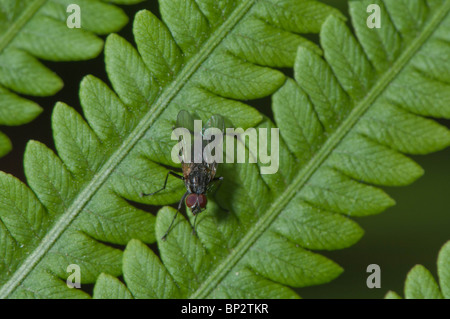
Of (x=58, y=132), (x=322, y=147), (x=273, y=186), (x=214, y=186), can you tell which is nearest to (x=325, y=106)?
(x=322, y=147)

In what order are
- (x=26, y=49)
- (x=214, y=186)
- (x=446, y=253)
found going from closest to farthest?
(x=446, y=253) < (x=26, y=49) < (x=214, y=186)

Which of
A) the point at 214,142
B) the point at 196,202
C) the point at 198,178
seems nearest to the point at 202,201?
the point at 196,202

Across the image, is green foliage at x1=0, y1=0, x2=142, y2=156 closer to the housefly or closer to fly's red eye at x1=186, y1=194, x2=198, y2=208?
the housefly

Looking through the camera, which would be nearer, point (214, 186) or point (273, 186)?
point (273, 186)

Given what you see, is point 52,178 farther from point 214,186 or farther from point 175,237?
point 214,186

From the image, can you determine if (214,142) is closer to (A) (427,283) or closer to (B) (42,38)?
(B) (42,38)

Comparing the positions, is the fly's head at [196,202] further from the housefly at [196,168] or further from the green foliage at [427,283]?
the green foliage at [427,283]

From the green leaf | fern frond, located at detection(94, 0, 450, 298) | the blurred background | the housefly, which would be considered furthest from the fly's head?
the blurred background
